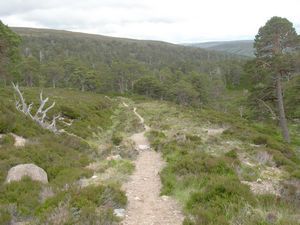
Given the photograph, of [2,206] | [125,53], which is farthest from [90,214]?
[125,53]

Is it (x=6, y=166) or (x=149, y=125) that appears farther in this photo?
(x=149, y=125)

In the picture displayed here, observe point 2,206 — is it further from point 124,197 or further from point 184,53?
point 184,53

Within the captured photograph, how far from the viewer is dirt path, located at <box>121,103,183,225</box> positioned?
673 cm

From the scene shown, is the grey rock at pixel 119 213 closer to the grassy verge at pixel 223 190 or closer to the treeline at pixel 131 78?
the grassy verge at pixel 223 190

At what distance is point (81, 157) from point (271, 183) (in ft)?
23.7

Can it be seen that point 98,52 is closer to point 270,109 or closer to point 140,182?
point 270,109

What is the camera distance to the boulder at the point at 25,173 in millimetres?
8956

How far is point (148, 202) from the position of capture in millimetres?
7883

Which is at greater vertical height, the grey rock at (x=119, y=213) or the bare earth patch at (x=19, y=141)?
the grey rock at (x=119, y=213)

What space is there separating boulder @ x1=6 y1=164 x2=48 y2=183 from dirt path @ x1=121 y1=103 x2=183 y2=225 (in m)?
2.55

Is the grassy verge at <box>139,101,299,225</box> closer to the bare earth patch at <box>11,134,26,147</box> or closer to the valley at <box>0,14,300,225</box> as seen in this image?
the valley at <box>0,14,300,225</box>

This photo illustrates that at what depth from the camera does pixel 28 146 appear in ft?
40.8

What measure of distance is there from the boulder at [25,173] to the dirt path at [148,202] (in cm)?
255

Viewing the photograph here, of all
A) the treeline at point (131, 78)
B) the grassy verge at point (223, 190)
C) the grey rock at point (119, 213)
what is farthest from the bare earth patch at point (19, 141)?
the treeline at point (131, 78)
